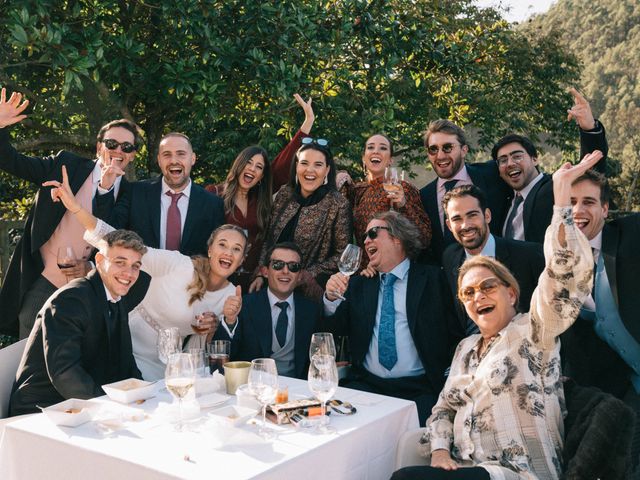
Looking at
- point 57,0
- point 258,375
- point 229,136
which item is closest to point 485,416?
point 258,375

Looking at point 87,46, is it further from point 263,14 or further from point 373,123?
point 373,123

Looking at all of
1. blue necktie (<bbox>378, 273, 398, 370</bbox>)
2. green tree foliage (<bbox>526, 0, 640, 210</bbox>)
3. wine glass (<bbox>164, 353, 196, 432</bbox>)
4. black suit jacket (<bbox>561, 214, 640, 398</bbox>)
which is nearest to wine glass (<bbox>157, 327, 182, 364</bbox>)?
wine glass (<bbox>164, 353, 196, 432</bbox>)

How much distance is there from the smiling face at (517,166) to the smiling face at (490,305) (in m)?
1.97

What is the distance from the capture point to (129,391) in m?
2.99

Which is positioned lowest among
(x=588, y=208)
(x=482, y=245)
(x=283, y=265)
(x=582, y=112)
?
(x=283, y=265)

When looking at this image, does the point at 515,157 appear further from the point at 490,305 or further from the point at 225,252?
the point at 225,252

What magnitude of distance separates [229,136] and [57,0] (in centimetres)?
282

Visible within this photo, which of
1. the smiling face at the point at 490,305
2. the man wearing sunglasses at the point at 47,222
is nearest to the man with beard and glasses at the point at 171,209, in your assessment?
the man wearing sunglasses at the point at 47,222

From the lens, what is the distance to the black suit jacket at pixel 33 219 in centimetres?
474

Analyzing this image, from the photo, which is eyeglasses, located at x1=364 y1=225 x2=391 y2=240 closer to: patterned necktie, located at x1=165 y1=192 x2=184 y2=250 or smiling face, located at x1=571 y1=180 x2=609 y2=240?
smiling face, located at x1=571 y1=180 x2=609 y2=240

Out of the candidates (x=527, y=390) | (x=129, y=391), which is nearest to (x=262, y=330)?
(x=129, y=391)

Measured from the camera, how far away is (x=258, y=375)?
A: 2711 mm

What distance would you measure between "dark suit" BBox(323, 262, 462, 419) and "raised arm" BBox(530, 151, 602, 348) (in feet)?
4.16

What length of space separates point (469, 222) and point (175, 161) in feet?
7.56
